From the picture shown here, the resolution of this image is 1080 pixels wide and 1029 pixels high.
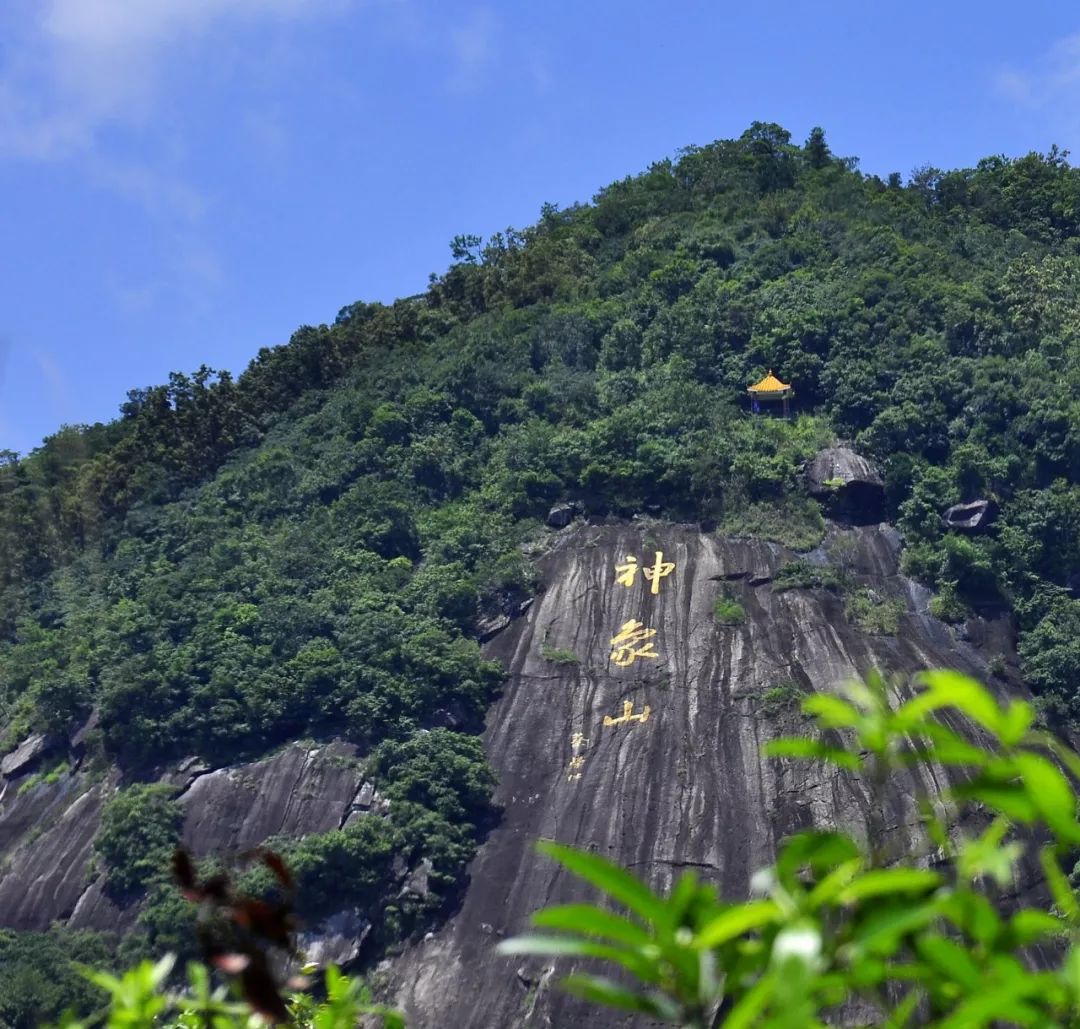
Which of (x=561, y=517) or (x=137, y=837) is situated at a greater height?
(x=561, y=517)

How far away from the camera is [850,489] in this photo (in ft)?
115

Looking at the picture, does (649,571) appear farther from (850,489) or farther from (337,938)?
(337,938)

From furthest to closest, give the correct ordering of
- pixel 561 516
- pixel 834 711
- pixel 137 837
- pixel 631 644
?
pixel 561 516, pixel 631 644, pixel 137 837, pixel 834 711

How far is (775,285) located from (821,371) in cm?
448

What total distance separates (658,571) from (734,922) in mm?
30588

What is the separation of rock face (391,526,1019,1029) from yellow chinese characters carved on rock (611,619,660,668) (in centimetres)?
3

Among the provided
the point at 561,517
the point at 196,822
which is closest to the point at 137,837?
the point at 196,822

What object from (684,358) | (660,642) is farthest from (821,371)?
(660,642)

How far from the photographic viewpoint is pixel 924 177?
170 feet

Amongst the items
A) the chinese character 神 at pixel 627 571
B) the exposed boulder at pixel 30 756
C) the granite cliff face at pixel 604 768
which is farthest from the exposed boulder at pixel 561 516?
the exposed boulder at pixel 30 756

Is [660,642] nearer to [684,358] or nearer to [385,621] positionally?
[385,621]

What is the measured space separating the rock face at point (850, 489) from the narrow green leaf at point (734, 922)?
107 ft

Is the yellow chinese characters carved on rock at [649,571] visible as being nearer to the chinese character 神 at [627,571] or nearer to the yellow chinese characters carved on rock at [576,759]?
the chinese character 神 at [627,571]

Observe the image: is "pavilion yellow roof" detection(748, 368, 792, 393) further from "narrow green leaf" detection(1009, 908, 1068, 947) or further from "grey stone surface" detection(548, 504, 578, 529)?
"narrow green leaf" detection(1009, 908, 1068, 947)
